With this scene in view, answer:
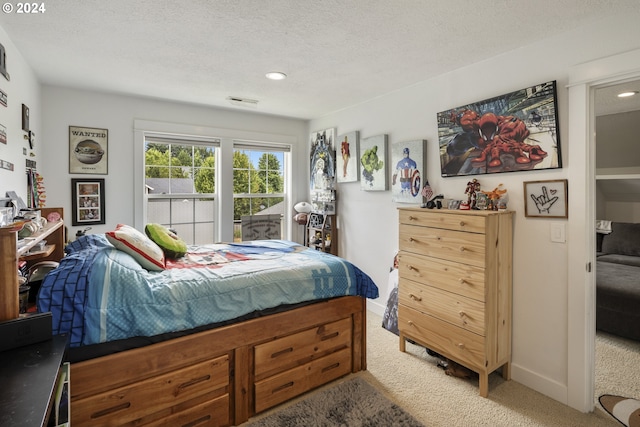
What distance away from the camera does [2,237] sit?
1.24m

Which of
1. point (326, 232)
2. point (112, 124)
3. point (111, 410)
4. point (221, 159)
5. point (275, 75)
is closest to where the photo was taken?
point (111, 410)

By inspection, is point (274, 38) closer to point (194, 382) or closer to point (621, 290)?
point (194, 382)

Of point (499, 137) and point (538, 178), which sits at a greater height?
point (499, 137)

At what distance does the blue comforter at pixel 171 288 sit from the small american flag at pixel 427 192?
1.03 m

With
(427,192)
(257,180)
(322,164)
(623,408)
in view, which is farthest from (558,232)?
(257,180)

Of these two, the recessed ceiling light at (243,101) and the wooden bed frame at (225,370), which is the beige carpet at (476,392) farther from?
the recessed ceiling light at (243,101)

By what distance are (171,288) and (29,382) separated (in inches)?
29.3

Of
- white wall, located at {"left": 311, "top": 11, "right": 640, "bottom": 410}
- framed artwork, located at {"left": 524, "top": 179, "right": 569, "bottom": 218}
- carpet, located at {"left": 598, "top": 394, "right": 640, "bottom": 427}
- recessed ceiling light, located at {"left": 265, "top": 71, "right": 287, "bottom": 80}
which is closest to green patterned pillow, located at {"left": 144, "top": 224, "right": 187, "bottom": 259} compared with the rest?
recessed ceiling light, located at {"left": 265, "top": 71, "right": 287, "bottom": 80}

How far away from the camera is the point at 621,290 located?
3.00m

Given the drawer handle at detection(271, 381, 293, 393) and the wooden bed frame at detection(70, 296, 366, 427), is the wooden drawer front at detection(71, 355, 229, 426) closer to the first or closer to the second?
the wooden bed frame at detection(70, 296, 366, 427)

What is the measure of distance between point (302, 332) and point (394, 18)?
205 centimetres

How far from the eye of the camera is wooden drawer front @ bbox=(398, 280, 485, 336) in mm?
2213

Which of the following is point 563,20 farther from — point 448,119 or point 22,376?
point 22,376

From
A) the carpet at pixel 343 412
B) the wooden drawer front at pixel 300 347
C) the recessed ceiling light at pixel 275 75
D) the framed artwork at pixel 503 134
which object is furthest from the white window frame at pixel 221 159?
the carpet at pixel 343 412
